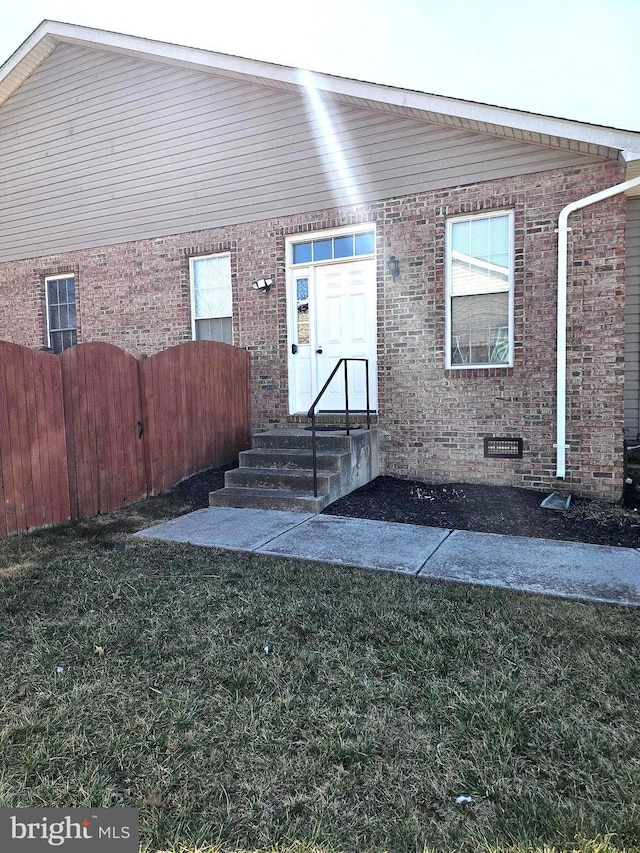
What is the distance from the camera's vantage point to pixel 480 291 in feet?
21.4

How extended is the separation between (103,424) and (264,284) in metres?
3.08

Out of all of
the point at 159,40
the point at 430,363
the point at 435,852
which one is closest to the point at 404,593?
the point at 435,852

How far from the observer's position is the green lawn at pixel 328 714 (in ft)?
5.90

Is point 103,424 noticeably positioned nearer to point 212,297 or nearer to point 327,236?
point 212,297

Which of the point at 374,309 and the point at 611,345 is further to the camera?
the point at 374,309

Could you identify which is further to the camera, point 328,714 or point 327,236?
point 327,236

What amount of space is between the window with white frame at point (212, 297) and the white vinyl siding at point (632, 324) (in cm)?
540

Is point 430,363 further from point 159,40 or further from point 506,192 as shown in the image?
point 159,40

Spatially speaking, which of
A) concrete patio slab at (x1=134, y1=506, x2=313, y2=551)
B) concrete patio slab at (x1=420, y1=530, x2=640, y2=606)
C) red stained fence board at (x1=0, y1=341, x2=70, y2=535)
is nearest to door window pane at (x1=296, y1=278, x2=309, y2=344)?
concrete patio slab at (x1=134, y1=506, x2=313, y2=551)

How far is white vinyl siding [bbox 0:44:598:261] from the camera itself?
6684 mm

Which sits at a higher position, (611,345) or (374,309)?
(374,309)

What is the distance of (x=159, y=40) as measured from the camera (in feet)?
26.5

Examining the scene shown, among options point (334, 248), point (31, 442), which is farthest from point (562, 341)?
point (31, 442)

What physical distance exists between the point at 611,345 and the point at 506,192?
6.77 ft
